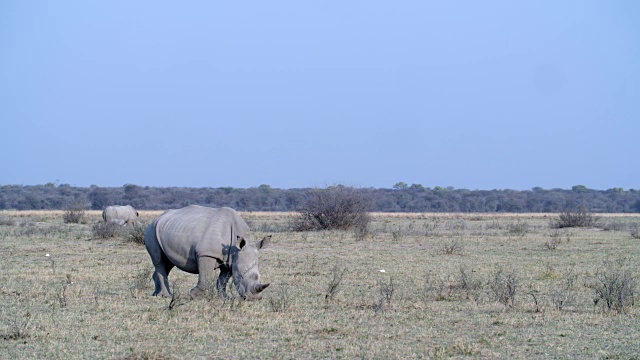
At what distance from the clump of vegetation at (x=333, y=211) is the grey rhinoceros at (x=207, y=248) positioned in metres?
22.6

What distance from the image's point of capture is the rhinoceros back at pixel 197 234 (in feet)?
40.4

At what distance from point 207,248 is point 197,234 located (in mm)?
316

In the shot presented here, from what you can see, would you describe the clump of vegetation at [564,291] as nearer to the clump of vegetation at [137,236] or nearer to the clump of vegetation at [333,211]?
the clump of vegetation at [137,236]

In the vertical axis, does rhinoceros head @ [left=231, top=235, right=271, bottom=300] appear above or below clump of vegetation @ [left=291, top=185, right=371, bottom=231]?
below

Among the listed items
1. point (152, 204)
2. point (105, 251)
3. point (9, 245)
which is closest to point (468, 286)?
point (105, 251)

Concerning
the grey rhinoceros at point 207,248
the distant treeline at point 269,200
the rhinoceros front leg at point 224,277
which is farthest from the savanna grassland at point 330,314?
the distant treeline at point 269,200

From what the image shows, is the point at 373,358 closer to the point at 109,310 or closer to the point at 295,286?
the point at 109,310

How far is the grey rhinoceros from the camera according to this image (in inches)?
478

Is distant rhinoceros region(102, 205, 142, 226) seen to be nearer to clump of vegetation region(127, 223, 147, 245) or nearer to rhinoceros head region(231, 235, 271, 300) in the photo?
clump of vegetation region(127, 223, 147, 245)

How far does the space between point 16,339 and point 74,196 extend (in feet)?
293

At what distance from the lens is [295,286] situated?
15.3 metres

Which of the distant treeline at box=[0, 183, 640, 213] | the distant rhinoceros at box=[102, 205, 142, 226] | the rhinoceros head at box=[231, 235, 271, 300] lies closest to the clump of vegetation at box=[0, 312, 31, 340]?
the rhinoceros head at box=[231, 235, 271, 300]

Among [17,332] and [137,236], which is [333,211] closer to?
[137,236]

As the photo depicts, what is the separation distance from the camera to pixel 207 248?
40.3 feet
